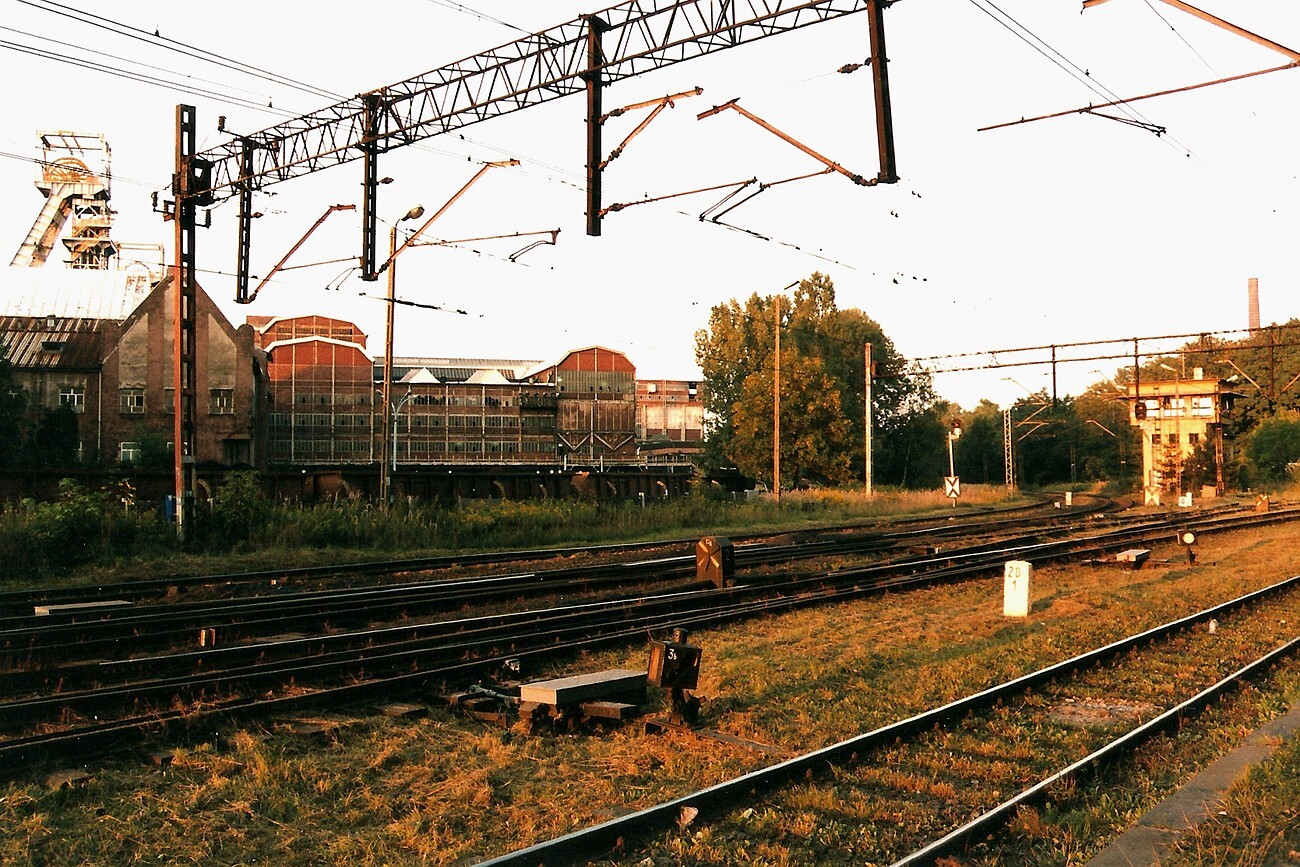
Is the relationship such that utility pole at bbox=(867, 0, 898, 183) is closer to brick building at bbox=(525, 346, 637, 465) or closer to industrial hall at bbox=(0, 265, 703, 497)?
industrial hall at bbox=(0, 265, 703, 497)

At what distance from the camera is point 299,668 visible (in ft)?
34.0

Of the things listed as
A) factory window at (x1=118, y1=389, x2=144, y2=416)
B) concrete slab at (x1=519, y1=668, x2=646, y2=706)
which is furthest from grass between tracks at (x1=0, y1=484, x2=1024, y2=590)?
factory window at (x1=118, y1=389, x2=144, y2=416)

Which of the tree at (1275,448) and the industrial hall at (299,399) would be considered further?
the tree at (1275,448)

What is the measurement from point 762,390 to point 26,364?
A: 3938 centimetres

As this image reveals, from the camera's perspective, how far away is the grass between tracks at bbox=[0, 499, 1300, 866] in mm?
6031

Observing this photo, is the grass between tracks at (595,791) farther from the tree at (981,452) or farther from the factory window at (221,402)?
the tree at (981,452)

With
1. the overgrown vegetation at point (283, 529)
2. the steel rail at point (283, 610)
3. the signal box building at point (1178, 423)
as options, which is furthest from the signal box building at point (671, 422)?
the steel rail at point (283, 610)

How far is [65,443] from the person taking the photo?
160ft

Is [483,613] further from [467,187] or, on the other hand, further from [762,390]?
[762,390]

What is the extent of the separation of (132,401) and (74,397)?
9.20 feet

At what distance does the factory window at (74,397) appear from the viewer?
53.1m

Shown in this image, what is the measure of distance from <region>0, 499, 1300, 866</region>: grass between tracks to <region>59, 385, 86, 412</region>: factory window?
51.6 metres

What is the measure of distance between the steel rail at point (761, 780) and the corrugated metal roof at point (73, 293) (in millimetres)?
63431

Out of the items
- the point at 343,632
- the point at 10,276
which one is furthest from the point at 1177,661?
the point at 10,276
